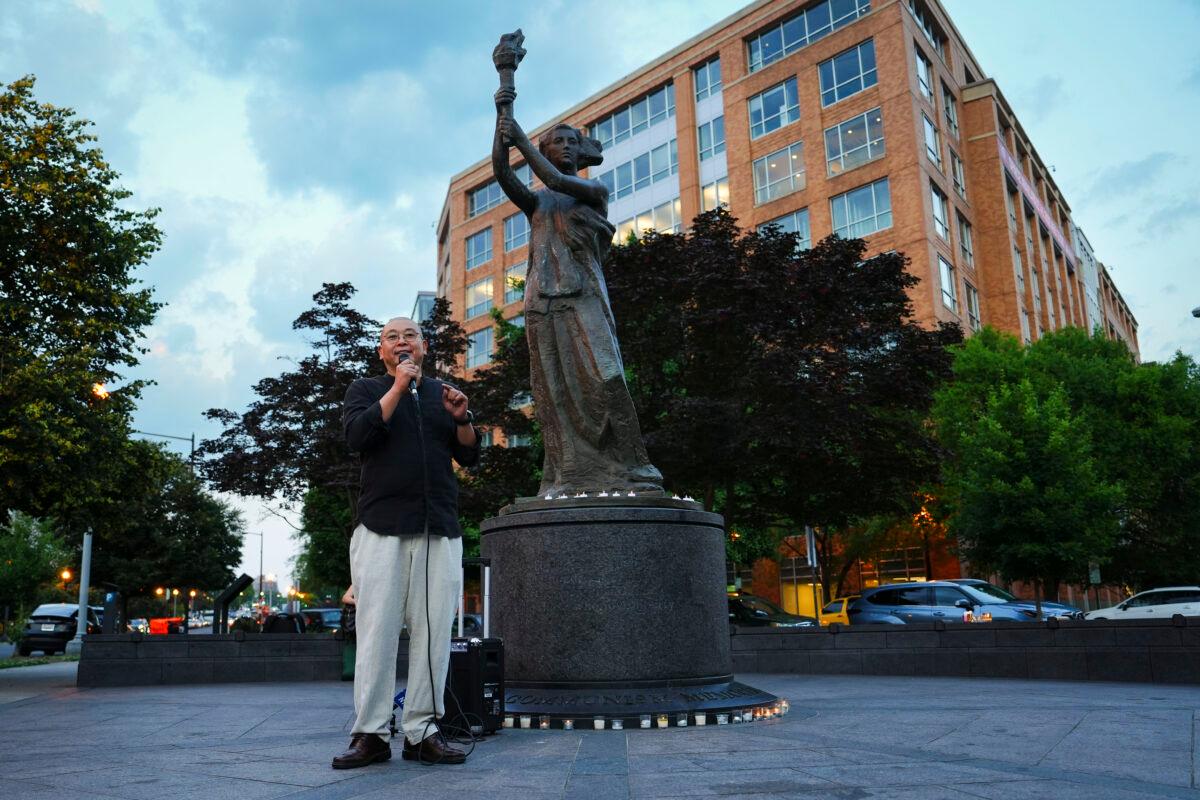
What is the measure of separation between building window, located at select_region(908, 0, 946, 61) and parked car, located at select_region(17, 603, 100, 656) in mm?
38902

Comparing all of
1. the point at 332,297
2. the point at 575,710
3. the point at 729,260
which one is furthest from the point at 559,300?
the point at 332,297

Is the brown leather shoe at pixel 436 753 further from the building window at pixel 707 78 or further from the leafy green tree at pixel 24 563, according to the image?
the leafy green tree at pixel 24 563

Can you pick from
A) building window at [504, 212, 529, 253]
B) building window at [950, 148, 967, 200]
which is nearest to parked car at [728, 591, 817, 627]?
building window at [950, 148, 967, 200]

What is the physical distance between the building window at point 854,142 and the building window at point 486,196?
21.3 metres

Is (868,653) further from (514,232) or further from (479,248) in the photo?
(479,248)

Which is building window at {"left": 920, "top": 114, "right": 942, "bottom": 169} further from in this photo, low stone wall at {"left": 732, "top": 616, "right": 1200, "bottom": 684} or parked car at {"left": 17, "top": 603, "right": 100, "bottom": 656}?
parked car at {"left": 17, "top": 603, "right": 100, "bottom": 656}

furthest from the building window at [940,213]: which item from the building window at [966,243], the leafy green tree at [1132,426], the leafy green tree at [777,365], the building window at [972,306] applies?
the leafy green tree at [777,365]

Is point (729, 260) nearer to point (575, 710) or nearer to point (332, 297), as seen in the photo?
point (332, 297)

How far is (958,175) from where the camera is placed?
41656mm

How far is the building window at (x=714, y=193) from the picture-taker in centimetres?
4300

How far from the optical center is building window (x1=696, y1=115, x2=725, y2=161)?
44.0 meters

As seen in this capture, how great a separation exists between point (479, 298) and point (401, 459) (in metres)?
53.0

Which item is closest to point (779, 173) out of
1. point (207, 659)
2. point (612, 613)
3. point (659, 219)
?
point (659, 219)

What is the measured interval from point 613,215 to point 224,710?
138 ft
